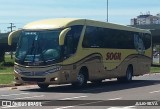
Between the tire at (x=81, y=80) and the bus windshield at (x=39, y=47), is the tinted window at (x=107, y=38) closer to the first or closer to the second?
the tire at (x=81, y=80)

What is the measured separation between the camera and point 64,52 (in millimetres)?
21203

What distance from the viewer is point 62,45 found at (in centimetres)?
2103

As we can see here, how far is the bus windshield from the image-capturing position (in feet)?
68.9

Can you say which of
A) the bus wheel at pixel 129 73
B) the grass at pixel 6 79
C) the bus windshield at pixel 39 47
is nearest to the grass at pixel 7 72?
the grass at pixel 6 79

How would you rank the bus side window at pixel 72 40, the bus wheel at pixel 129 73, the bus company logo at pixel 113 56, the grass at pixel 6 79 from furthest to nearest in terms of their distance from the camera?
the bus wheel at pixel 129 73 → the grass at pixel 6 79 → the bus company logo at pixel 113 56 → the bus side window at pixel 72 40

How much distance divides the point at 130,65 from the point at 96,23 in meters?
5.72

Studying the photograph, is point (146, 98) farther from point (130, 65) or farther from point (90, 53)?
point (130, 65)

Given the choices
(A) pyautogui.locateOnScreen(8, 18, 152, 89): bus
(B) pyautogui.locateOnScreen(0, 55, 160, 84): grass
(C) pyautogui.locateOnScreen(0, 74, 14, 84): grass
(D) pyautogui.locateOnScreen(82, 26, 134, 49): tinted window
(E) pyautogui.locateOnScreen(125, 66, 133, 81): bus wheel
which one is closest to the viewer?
(A) pyautogui.locateOnScreen(8, 18, 152, 89): bus

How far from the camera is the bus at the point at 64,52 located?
68.9 feet

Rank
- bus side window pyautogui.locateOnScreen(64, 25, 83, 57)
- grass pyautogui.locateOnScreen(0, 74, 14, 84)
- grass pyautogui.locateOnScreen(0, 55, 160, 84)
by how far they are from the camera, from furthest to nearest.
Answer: grass pyautogui.locateOnScreen(0, 55, 160, 84) → grass pyautogui.locateOnScreen(0, 74, 14, 84) → bus side window pyautogui.locateOnScreen(64, 25, 83, 57)

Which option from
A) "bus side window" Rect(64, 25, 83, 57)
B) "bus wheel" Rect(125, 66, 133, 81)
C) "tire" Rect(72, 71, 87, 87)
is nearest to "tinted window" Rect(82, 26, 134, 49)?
"bus side window" Rect(64, 25, 83, 57)

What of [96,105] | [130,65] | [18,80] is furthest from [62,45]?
[130,65]

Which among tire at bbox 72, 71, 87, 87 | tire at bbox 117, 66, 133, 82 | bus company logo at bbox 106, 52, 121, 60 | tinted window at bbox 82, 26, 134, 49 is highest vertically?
tinted window at bbox 82, 26, 134, 49

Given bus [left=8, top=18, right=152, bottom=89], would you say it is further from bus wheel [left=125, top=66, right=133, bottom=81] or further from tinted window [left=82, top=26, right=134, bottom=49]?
bus wheel [left=125, top=66, right=133, bottom=81]
